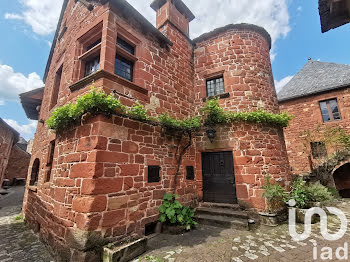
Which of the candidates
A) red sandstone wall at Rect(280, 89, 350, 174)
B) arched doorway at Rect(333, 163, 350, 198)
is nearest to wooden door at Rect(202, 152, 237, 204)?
red sandstone wall at Rect(280, 89, 350, 174)

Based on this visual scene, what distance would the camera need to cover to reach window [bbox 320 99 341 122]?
34.5ft

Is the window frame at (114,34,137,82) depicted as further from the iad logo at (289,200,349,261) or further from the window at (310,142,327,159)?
the window at (310,142,327,159)

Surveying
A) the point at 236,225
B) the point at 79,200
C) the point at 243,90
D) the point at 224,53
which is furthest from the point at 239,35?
the point at 79,200

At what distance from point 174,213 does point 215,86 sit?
508 cm

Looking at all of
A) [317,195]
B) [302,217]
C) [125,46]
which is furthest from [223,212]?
[125,46]

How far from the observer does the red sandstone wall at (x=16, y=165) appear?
1805cm

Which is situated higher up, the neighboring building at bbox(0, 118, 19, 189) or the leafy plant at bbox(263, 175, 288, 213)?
the neighboring building at bbox(0, 118, 19, 189)

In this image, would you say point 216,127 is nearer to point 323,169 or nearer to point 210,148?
point 210,148

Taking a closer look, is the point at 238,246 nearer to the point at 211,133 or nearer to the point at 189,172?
the point at 189,172

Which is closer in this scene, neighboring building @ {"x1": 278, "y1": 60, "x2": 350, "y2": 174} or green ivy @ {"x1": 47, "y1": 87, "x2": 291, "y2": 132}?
green ivy @ {"x1": 47, "y1": 87, "x2": 291, "y2": 132}

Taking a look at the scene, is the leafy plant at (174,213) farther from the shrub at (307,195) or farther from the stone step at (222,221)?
the shrub at (307,195)

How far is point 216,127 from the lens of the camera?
6242 millimetres

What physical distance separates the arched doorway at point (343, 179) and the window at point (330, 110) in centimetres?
324

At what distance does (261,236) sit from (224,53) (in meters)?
6.42
